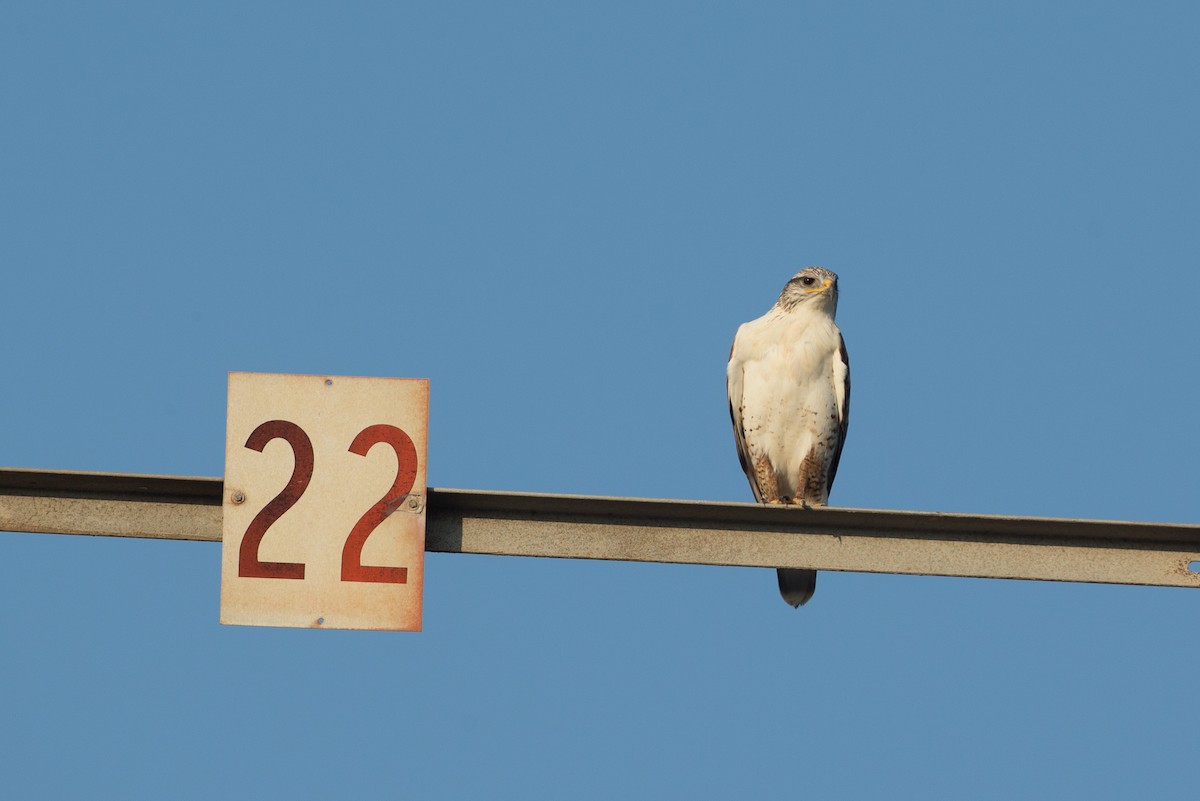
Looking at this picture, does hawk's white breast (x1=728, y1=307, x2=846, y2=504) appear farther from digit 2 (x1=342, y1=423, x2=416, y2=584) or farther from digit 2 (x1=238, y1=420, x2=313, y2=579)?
digit 2 (x1=238, y1=420, x2=313, y2=579)

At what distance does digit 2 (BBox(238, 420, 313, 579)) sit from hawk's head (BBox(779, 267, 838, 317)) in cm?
500

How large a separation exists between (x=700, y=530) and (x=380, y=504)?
3.34 feet

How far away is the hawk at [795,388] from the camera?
888 cm

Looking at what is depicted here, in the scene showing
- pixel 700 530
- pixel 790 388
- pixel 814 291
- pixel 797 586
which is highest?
pixel 814 291

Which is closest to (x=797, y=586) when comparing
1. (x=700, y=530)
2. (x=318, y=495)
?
(x=700, y=530)

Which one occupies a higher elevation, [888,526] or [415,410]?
[415,410]

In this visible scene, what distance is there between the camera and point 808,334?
29.3ft

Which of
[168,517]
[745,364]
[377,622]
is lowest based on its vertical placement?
[377,622]

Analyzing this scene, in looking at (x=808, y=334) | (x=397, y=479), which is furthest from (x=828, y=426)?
(x=397, y=479)

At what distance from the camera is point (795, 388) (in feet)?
29.0

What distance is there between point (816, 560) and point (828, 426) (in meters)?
4.12

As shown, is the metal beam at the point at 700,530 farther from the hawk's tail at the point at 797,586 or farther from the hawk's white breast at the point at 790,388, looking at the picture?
the hawk's white breast at the point at 790,388

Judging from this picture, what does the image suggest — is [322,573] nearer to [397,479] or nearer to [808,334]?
[397,479]

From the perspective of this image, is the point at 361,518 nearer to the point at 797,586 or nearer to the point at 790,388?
the point at 797,586
